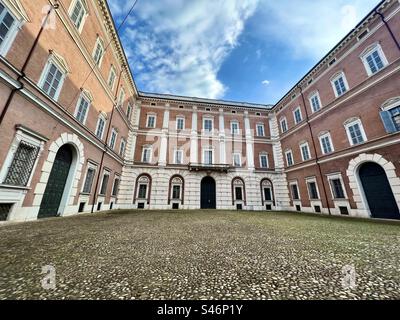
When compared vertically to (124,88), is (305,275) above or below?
below

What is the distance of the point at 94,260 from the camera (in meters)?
2.85

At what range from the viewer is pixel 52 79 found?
24.5 feet

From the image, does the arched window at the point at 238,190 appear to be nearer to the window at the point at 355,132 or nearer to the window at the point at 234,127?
the window at the point at 234,127

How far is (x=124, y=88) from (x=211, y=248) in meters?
17.3

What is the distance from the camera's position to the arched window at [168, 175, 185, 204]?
1662cm

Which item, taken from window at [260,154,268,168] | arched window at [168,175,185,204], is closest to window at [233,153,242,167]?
window at [260,154,268,168]

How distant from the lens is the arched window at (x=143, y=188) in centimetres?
1608

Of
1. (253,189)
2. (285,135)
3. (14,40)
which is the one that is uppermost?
(285,135)

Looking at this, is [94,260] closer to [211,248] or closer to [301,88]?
[211,248]

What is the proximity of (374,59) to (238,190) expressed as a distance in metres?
15.2

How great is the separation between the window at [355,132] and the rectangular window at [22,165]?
19623 millimetres

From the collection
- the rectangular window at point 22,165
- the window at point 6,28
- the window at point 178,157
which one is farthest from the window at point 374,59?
the rectangular window at point 22,165
